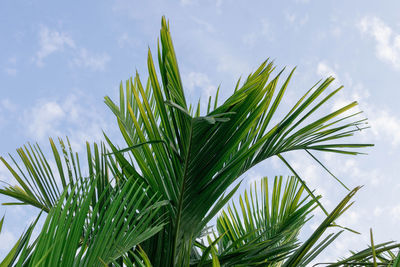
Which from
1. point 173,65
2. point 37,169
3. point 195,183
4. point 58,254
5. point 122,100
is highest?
point 122,100

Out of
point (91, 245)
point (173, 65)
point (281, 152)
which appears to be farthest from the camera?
point (281, 152)

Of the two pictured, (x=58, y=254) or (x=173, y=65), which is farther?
(x=173, y=65)

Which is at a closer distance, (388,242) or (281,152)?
(388,242)

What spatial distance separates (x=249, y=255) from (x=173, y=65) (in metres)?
0.60

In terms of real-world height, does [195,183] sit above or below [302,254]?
above

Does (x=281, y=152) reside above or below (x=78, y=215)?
above

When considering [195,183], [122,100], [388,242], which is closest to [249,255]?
[195,183]

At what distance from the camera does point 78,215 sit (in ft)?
2.52

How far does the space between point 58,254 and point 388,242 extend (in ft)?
2.55

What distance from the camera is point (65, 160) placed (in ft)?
4.76

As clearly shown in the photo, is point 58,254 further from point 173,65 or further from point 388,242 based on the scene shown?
A: point 388,242

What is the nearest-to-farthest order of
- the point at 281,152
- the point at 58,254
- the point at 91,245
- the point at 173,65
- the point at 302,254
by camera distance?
the point at 58,254 < the point at 91,245 < the point at 302,254 < the point at 173,65 < the point at 281,152

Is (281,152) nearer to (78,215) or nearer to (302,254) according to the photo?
(302,254)

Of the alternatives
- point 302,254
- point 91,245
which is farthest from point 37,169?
point 302,254
